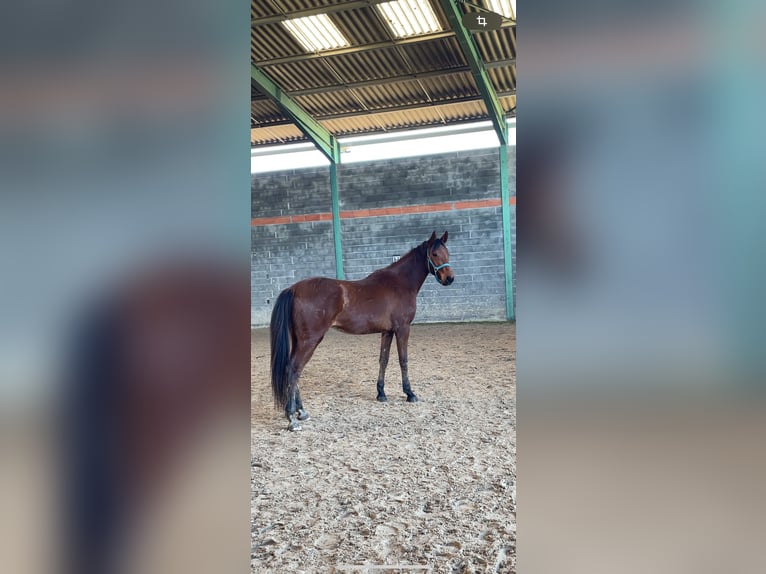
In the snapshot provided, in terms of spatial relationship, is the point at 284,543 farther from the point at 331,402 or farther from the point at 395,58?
the point at 395,58

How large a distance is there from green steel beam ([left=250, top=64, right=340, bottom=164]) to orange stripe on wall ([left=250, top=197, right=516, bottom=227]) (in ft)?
3.12

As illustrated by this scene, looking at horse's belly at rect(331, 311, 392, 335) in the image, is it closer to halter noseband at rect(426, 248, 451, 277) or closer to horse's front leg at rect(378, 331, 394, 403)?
horse's front leg at rect(378, 331, 394, 403)

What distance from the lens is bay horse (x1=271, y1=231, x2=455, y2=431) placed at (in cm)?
299

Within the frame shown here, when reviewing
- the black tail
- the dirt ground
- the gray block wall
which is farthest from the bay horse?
the gray block wall

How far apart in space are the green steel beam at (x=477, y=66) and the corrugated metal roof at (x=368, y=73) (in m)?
0.23

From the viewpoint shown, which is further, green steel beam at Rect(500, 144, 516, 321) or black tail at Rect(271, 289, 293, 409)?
green steel beam at Rect(500, 144, 516, 321)

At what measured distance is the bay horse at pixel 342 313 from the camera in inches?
118

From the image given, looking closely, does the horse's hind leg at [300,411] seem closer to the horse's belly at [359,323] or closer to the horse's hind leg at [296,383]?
the horse's hind leg at [296,383]

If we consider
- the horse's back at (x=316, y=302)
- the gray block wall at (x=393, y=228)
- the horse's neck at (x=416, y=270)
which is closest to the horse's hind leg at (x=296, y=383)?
the horse's back at (x=316, y=302)

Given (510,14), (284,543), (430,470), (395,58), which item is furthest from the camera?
(395,58)

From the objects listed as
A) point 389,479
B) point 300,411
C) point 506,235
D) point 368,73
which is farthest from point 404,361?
point 368,73
